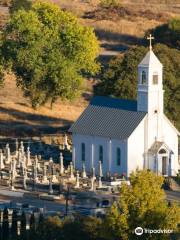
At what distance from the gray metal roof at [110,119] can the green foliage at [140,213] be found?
15.2 meters

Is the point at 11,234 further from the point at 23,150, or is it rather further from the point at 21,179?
the point at 23,150

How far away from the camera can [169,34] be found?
121 metres

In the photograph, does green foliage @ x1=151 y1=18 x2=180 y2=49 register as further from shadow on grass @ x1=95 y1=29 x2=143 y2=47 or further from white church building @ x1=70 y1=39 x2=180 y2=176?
white church building @ x1=70 y1=39 x2=180 y2=176

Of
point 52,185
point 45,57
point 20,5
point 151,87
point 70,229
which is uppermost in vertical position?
point 20,5

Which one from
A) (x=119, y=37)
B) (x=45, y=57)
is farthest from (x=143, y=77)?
(x=119, y=37)

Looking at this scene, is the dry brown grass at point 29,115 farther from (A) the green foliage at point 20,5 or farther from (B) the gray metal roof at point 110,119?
(A) the green foliage at point 20,5

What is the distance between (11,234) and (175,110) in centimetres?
2502

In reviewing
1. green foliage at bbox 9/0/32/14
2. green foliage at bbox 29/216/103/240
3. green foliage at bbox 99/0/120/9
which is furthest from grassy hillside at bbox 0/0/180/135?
green foliage at bbox 29/216/103/240

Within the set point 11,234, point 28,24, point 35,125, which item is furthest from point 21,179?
point 28,24

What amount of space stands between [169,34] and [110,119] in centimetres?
4406

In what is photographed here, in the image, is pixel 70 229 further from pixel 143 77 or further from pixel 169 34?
pixel 169 34

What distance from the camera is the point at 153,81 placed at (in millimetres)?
76688

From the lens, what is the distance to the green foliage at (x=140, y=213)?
58.9 m

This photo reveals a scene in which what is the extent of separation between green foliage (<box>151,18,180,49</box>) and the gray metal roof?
36.5 metres
